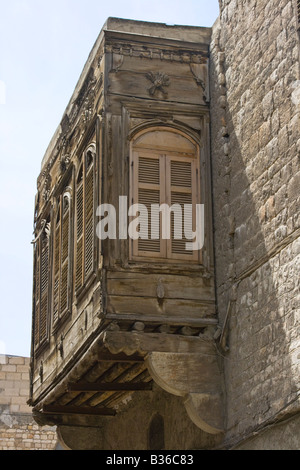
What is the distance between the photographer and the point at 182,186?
11.7 metres

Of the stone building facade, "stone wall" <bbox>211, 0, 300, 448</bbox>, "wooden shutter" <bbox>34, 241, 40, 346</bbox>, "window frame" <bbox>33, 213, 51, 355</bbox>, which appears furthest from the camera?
"wooden shutter" <bbox>34, 241, 40, 346</bbox>

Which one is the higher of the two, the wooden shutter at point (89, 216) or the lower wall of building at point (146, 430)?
the wooden shutter at point (89, 216)

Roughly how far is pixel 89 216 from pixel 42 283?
9.98 feet

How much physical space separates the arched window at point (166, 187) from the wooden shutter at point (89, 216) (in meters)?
0.78

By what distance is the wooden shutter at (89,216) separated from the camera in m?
11.9

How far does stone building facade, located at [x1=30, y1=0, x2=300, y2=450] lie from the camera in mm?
10031

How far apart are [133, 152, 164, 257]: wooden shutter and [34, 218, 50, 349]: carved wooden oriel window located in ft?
10.9

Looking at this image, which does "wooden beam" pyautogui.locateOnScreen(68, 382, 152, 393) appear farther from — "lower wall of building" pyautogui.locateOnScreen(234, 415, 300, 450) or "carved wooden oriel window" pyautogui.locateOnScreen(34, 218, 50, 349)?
"lower wall of building" pyautogui.locateOnScreen(234, 415, 300, 450)

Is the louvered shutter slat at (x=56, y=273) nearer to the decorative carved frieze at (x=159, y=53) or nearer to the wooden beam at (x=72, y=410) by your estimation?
the wooden beam at (x=72, y=410)

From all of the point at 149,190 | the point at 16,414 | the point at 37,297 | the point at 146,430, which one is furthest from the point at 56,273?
the point at 16,414

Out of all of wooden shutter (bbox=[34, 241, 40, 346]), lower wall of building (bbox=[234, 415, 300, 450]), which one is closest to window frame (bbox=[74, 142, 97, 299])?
wooden shutter (bbox=[34, 241, 40, 346])

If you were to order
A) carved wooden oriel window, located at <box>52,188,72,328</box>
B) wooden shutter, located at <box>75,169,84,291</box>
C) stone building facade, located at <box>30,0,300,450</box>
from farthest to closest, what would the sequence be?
carved wooden oriel window, located at <box>52,188,72,328</box>
wooden shutter, located at <box>75,169,84,291</box>
stone building facade, located at <box>30,0,300,450</box>

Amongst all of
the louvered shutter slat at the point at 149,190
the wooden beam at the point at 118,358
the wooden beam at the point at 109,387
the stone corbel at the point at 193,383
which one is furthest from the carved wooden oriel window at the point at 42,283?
the stone corbel at the point at 193,383

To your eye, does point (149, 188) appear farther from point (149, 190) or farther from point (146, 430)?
point (146, 430)
